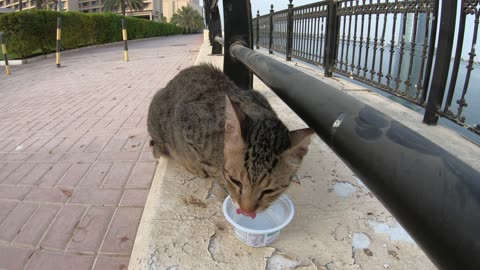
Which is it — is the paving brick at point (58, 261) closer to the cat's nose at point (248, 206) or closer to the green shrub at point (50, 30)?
the cat's nose at point (248, 206)

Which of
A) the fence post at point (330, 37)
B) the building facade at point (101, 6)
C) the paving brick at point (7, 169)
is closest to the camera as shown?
the paving brick at point (7, 169)

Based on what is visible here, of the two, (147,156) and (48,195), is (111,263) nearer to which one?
(48,195)

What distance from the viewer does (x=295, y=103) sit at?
0.98 meters

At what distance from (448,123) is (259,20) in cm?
1148

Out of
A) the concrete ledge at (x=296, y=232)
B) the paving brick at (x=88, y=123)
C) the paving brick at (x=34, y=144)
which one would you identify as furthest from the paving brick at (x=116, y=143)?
the concrete ledge at (x=296, y=232)

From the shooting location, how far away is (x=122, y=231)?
2.12m

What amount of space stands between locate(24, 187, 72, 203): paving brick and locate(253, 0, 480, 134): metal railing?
344cm

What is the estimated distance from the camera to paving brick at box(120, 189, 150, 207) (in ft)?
8.02

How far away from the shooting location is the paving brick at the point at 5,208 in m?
2.38

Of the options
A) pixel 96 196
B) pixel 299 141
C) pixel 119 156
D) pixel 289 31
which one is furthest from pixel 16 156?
pixel 289 31

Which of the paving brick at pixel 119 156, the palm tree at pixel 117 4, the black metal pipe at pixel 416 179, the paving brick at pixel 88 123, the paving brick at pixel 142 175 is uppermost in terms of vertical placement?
the palm tree at pixel 117 4

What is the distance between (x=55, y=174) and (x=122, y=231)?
130cm

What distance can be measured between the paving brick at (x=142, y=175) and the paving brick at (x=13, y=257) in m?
0.89

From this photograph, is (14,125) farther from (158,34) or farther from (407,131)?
(158,34)
